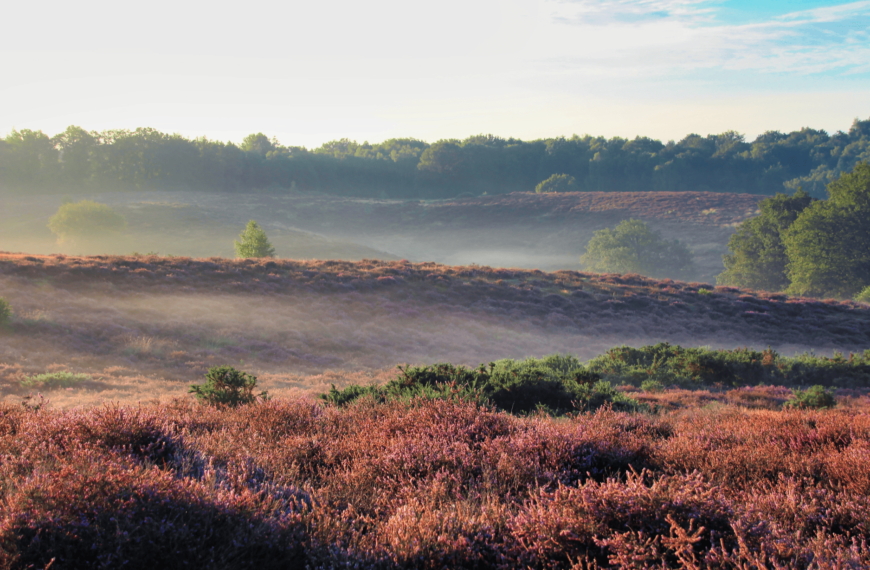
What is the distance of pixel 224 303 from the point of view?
18656 millimetres

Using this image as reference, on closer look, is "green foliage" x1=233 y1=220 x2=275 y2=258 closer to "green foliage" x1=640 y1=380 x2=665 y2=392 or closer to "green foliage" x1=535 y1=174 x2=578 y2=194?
"green foliage" x1=640 y1=380 x2=665 y2=392

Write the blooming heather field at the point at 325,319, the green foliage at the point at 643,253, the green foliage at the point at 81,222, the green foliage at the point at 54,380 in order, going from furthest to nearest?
the green foliage at the point at 643,253 → the green foliage at the point at 81,222 → the blooming heather field at the point at 325,319 → the green foliage at the point at 54,380

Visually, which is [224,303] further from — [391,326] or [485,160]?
[485,160]

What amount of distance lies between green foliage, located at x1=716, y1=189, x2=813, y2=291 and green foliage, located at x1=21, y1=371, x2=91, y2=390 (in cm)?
5237

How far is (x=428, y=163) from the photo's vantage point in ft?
337

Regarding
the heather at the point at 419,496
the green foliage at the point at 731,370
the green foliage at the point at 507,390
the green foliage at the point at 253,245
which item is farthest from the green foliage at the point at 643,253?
the heather at the point at 419,496

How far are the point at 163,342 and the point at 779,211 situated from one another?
54069 mm

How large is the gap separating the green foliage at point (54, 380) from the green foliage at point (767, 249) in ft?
172

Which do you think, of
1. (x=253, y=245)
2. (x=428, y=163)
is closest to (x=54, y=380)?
(x=253, y=245)

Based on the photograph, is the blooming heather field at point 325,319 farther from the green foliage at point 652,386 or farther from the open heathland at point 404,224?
the open heathland at point 404,224

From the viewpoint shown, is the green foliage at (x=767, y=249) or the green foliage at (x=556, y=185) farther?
the green foliage at (x=556, y=185)

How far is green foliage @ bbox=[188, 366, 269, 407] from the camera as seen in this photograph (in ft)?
21.1

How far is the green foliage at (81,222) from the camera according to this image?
46.6 metres

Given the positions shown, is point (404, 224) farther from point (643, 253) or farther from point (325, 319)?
point (325, 319)
